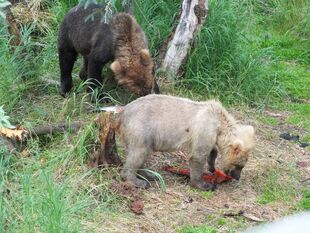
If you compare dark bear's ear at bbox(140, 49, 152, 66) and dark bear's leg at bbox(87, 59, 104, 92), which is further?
dark bear's leg at bbox(87, 59, 104, 92)

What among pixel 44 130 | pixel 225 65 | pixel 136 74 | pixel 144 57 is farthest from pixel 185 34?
pixel 44 130

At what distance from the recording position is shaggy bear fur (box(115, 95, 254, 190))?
6590mm

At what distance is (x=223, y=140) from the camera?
265 inches

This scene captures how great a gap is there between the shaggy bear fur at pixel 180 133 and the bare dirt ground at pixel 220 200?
0.20 metres

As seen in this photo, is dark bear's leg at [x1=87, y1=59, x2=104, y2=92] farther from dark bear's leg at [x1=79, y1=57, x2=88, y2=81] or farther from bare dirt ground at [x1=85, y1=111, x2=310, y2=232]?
bare dirt ground at [x1=85, y1=111, x2=310, y2=232]

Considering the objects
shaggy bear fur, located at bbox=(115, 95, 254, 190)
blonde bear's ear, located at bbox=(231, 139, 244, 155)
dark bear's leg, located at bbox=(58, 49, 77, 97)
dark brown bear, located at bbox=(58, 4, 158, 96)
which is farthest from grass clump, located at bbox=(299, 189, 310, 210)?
dark bear's leg, located at bbox=(58, 49, 77, 97)

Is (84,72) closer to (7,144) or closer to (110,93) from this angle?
(110,93)

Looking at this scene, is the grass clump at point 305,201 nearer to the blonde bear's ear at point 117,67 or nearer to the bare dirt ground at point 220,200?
the bare dirt ground at point 220,200

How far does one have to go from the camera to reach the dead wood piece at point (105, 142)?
265 inches

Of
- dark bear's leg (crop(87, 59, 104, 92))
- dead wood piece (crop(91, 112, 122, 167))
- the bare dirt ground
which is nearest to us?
the bare dirt ground

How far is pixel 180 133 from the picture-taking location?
263 inches

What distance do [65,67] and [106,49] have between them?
33.2 inches

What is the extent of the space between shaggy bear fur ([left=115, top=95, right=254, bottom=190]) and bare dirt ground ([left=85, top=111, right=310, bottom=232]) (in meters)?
0.20

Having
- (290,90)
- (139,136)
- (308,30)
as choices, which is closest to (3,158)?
(139,136)
